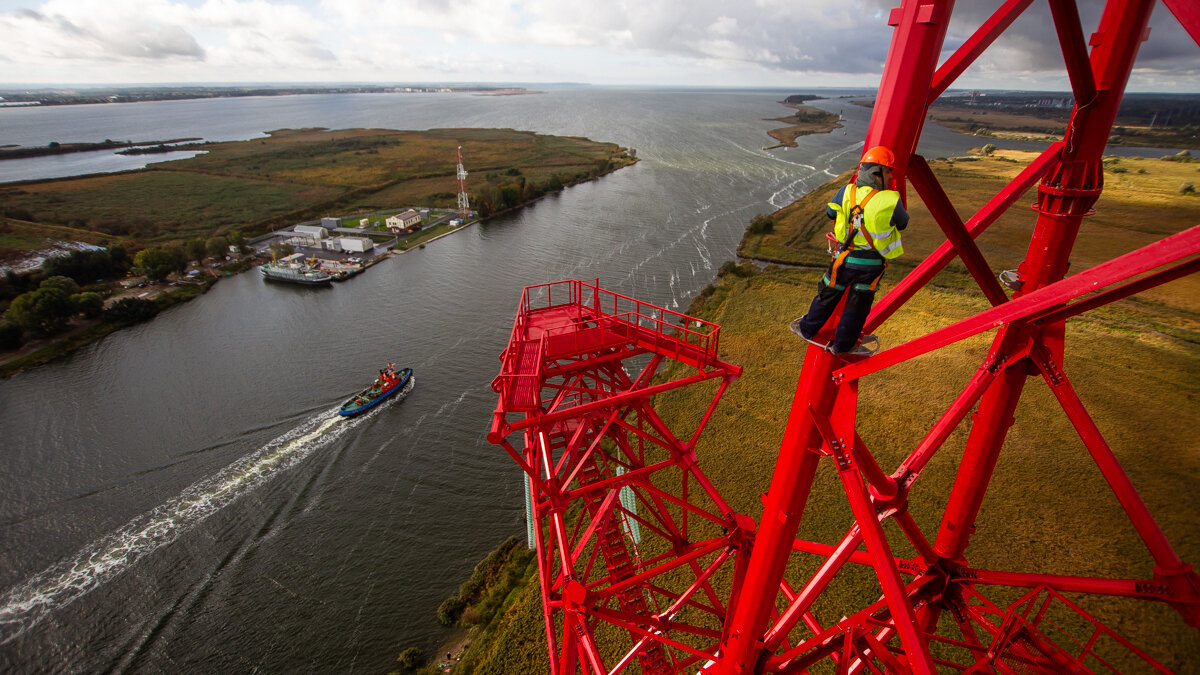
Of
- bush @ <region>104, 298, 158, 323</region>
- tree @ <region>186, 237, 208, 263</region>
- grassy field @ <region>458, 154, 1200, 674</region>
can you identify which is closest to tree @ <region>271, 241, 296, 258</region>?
tree @ <region>186, 237, 208, 263</region>

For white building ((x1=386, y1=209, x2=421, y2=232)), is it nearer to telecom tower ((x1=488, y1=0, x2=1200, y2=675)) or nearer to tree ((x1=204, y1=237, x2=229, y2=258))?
tree ((x1=204, y1=237, x2=229, y2=258))

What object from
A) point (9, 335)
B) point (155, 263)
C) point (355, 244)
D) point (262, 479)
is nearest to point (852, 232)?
point (262, 479)

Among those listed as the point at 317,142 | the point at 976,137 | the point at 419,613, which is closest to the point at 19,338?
the point at 419,613

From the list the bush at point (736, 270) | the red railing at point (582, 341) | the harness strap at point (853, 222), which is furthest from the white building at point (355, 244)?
the harness strap at point (853, 222)

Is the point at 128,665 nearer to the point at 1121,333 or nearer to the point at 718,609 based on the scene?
the point at 718,609

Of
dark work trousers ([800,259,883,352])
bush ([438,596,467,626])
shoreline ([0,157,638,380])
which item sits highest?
dark work trousers ([800,259,883,352])

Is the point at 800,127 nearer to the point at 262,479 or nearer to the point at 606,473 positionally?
the point at 606,473
